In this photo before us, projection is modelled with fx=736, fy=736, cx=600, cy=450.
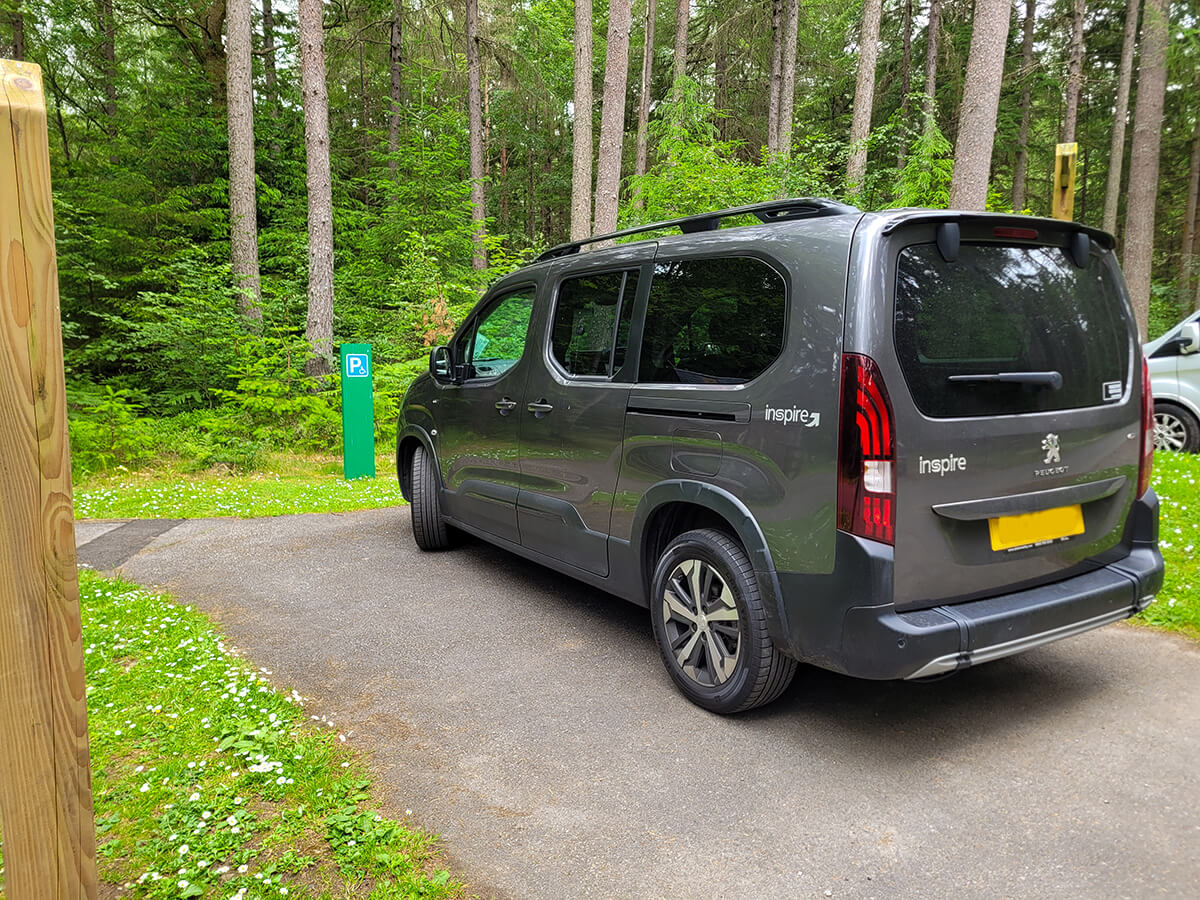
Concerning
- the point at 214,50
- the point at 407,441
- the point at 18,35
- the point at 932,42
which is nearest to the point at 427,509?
the point at 407,441

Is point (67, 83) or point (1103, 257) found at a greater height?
point (67, 83)

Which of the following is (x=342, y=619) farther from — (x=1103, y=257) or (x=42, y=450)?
(x=1103, y=257)

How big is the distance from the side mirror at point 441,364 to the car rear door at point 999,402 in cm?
348

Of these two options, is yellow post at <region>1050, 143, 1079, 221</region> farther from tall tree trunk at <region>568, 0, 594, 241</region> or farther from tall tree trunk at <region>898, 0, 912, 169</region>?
tall tree trunk at <region>898, 0, 912, 169</region>

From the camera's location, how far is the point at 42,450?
61.6 inches

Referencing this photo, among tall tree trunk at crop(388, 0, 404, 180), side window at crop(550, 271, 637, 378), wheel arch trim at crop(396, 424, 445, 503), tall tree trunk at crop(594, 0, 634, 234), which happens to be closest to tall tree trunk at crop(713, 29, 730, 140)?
tall tree trunk at crop(388, 0, 404, 180)

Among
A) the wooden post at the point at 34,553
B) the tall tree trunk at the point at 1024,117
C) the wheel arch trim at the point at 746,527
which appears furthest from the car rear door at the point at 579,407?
the tall tree trunk at the point at 1024,117

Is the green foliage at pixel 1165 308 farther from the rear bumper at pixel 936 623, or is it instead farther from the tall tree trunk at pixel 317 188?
the rear bumper at pixel 936 623

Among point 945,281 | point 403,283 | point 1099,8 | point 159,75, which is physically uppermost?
point 1099,8

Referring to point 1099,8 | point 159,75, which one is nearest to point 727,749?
point 159,75

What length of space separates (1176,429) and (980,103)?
171 inches

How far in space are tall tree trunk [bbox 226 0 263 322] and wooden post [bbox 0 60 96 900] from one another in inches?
483

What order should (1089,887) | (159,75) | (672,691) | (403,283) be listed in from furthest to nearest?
1. (159,75)
2. (403,283)
3. (672,691)
4. (1089,887)

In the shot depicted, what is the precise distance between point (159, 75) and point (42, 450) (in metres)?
20.1
